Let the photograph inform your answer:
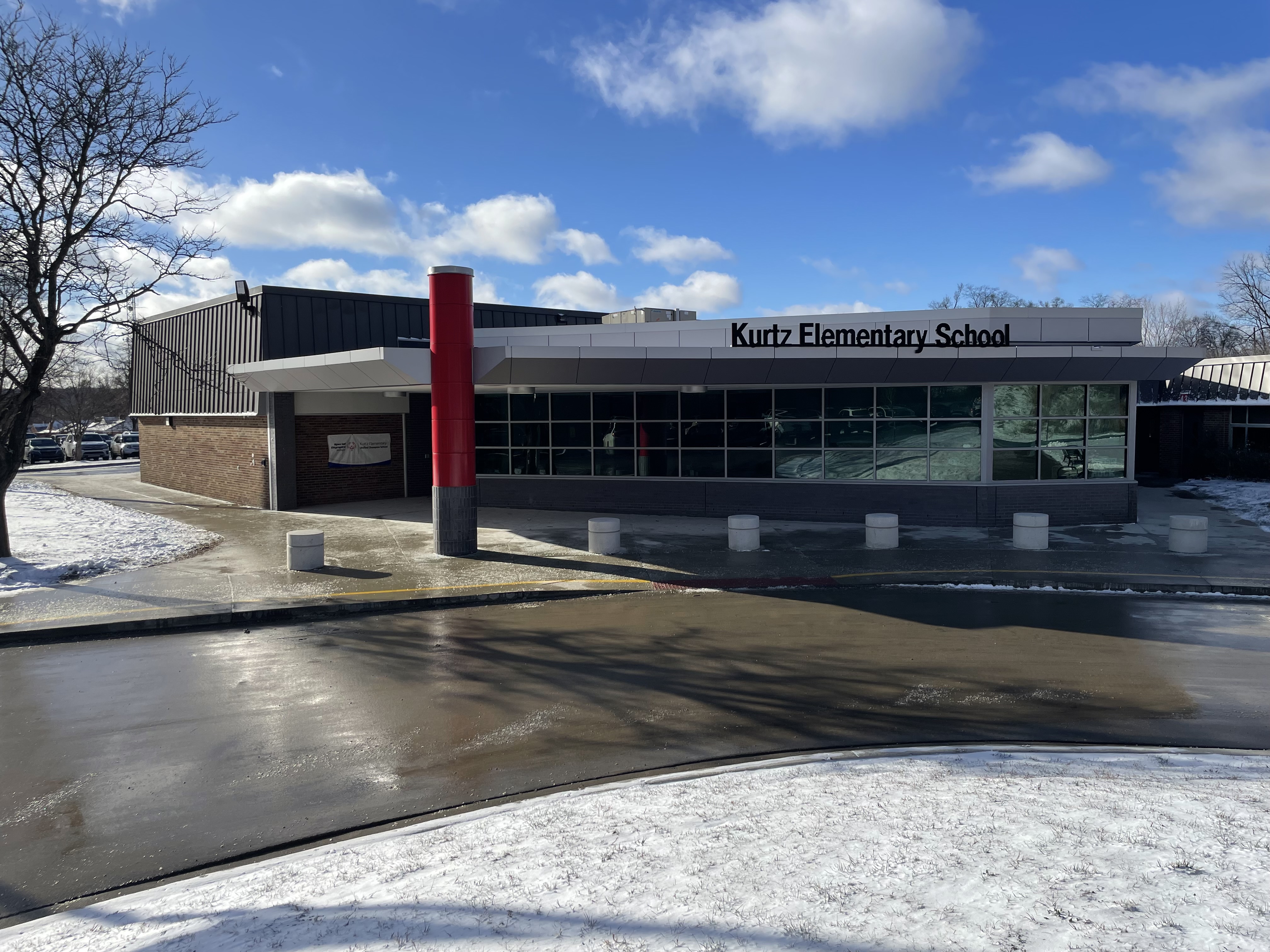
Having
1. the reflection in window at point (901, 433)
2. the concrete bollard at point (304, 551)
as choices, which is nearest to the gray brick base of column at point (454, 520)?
the concrete bollard at point (304, 551)

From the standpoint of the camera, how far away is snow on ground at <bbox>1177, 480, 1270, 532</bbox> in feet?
63.9

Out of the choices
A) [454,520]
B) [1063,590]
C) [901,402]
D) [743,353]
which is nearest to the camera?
[1063,590]

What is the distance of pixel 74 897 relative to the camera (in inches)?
189

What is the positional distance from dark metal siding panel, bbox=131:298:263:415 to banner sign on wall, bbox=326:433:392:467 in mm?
2207

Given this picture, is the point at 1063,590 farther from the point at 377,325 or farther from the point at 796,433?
the point at 377,325

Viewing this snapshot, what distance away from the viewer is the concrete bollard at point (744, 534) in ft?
50.6

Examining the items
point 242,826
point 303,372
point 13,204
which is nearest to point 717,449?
point 303,372

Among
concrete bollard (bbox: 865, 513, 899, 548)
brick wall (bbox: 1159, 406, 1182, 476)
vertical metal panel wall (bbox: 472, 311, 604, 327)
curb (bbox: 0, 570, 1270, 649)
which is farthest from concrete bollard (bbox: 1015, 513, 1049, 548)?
brick wall (bbox: 1159, 406, 1182, 476)

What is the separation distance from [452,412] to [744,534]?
5795 mm

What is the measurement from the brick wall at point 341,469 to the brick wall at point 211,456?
0.89 m

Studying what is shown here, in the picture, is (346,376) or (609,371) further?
(346,376)

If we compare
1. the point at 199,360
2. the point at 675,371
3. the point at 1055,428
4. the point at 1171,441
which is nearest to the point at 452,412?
the point at 675,371

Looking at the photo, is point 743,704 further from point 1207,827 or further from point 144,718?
point 144,718

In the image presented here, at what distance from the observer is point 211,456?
25188 millimetres
